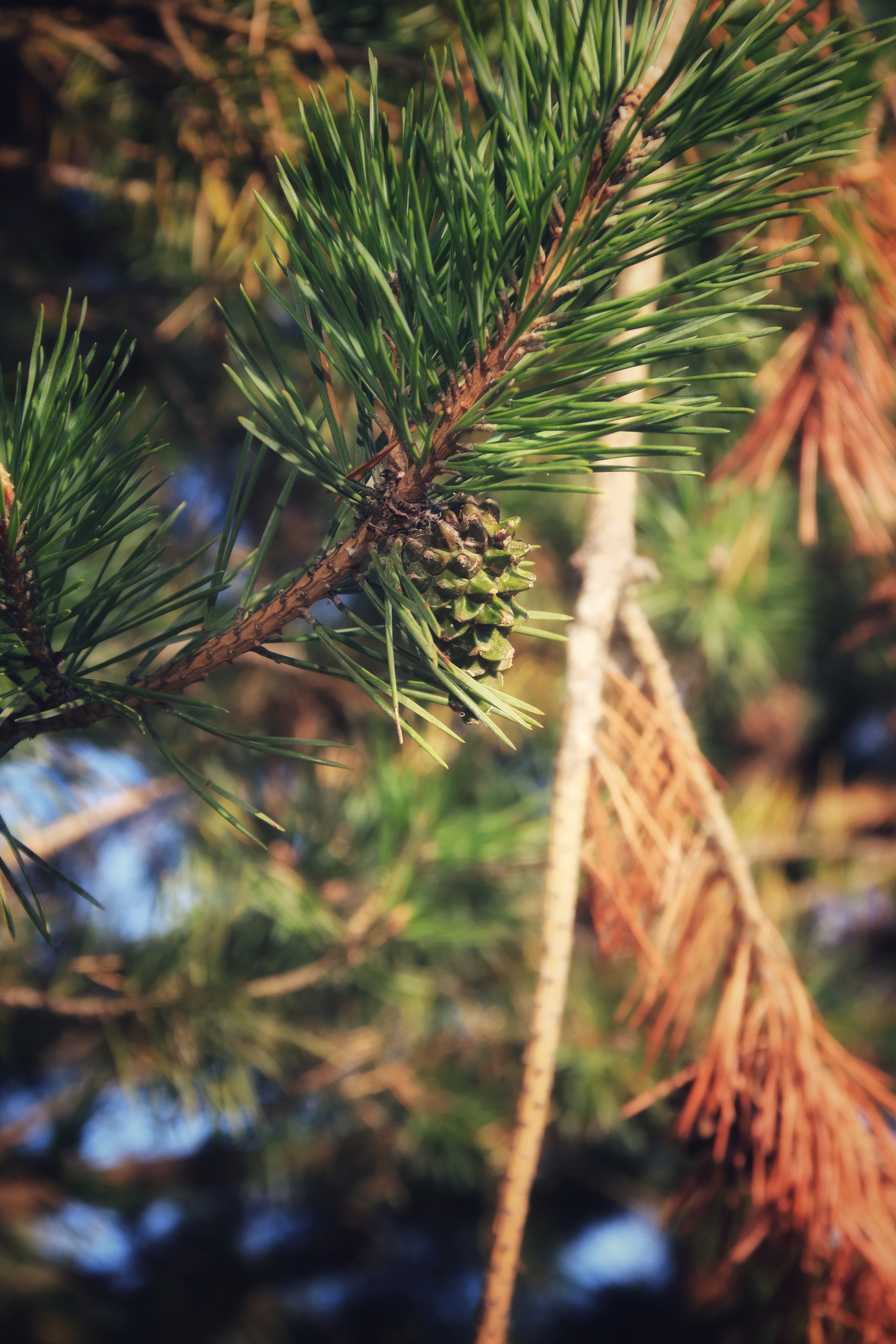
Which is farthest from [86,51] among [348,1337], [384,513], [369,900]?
[348,1337]

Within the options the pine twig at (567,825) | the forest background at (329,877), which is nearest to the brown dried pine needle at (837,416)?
the forest background at (329,877)

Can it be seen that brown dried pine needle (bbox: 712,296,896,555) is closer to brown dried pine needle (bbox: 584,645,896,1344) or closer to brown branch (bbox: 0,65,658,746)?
brown dried pine needle (bbox: 584,645,896,1344)

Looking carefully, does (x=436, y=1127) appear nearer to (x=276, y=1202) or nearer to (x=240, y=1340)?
(x=276, y=1202)

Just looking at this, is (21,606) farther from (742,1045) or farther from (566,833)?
(742,1045)

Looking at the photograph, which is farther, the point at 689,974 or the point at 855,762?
the point at 855,762

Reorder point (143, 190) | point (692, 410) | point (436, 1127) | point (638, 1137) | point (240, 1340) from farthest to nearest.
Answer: point (240, 1340)
point (638, 1137)
point (436, 1127)
point (143, 190)
point (692, 410)

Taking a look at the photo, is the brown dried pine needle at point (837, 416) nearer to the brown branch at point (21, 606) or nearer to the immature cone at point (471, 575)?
the immature cone at point (471, 575)

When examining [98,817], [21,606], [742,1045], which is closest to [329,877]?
[98,817]

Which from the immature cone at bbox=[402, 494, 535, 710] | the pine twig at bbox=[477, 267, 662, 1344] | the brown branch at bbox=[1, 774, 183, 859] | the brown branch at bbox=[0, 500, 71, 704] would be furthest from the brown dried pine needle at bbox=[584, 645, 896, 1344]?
the brown branch at bbox=[1, 774, 183, 859]
